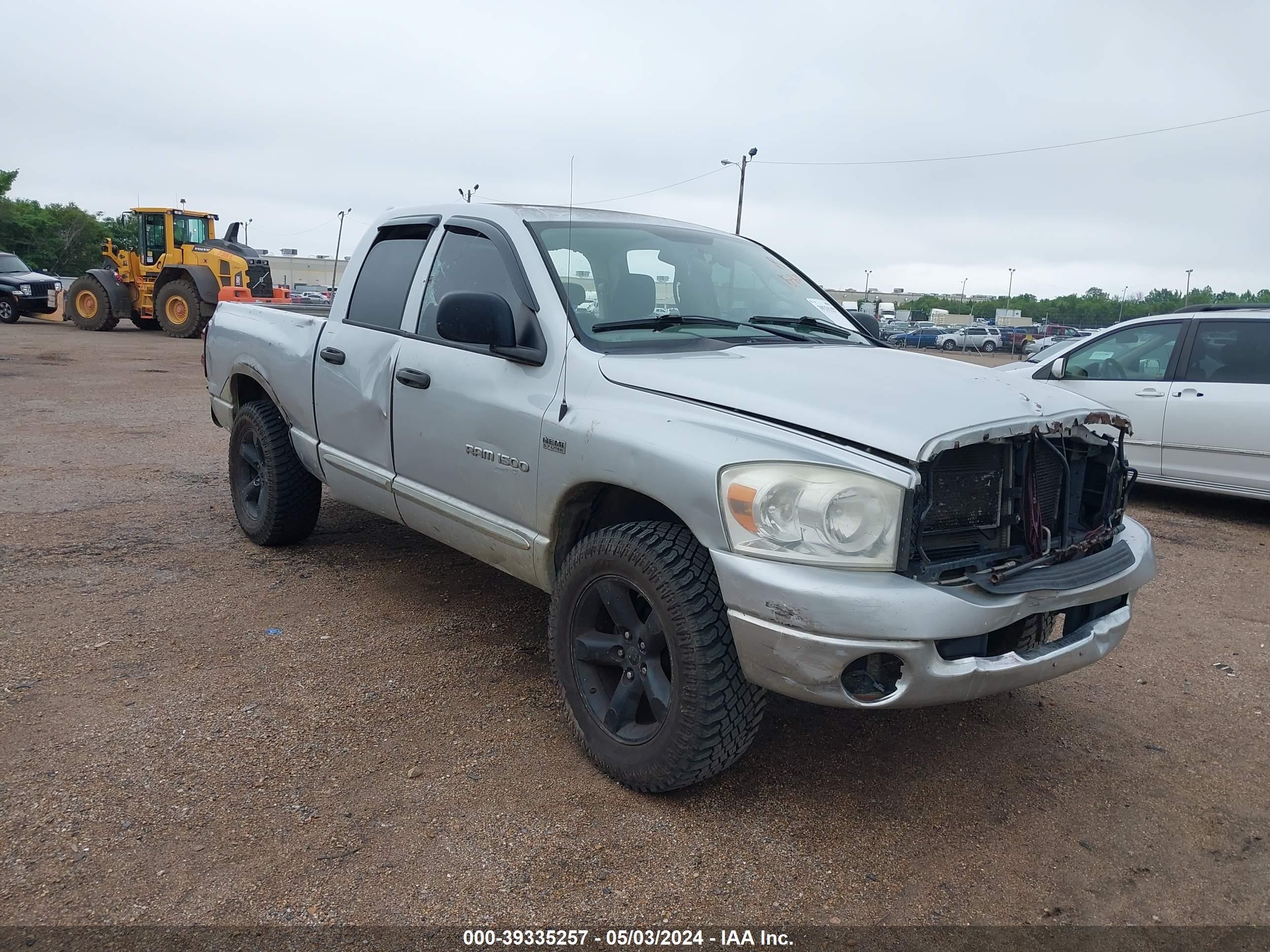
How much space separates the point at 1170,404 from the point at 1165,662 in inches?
151

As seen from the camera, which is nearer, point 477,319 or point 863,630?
point 863,630

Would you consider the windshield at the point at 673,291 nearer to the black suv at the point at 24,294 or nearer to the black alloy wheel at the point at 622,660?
the black alloy wheel at the point at 622,660

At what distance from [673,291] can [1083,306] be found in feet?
230

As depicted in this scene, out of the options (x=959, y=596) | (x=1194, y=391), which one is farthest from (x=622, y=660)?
(x=1194, y=391)

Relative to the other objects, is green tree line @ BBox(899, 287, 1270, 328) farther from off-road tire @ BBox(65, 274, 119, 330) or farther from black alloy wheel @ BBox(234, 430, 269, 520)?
off-road tire @ BBox(65, 274, 119, 330)

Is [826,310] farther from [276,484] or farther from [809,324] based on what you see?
[276,484]

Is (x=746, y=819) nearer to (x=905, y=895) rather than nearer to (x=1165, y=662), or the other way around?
(x=905, y=895)

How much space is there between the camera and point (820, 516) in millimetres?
2619

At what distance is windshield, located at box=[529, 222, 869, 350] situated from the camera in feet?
11.8

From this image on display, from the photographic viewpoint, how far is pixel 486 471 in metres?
3.66

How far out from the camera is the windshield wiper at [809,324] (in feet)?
13.0

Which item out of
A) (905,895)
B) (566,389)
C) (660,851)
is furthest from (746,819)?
(566,389)

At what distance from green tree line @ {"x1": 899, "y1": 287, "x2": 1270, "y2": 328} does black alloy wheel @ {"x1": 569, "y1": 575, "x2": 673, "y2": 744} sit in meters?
6.85

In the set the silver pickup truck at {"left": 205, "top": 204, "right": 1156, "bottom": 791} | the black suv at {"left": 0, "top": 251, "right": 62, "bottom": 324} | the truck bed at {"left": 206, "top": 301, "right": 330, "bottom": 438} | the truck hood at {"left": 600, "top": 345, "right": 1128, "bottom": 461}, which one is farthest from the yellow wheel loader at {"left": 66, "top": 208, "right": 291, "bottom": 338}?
the truck hood at {"left": 600, "top": 345, "right": 1128, "bottom": 461}
